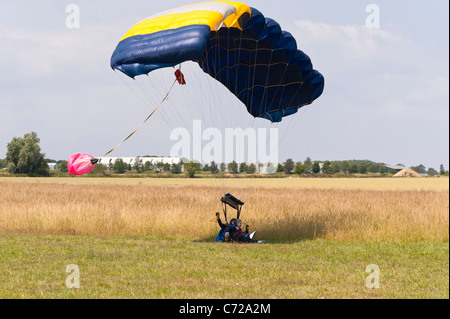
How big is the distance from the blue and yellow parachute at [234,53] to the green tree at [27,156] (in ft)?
139

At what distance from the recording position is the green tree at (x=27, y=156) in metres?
53.2

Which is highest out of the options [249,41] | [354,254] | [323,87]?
[249,41]

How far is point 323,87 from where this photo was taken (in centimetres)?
1391

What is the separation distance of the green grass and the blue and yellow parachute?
402 cm

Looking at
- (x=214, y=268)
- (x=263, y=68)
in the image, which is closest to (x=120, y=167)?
(x=263, y=68)

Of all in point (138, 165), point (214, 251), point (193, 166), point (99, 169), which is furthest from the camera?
point (138, 165)

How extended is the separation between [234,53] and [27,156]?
157 feet

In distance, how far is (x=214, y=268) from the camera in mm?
8953

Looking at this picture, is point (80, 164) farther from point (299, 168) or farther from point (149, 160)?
point (299, 168)

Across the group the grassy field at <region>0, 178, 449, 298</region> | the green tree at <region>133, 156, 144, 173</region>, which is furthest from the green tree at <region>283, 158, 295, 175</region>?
the grassy field at <region>0, 178, 449, 298</region>

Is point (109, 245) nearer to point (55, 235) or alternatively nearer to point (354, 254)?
point (55, 235)

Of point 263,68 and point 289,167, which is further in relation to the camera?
point 289,167
